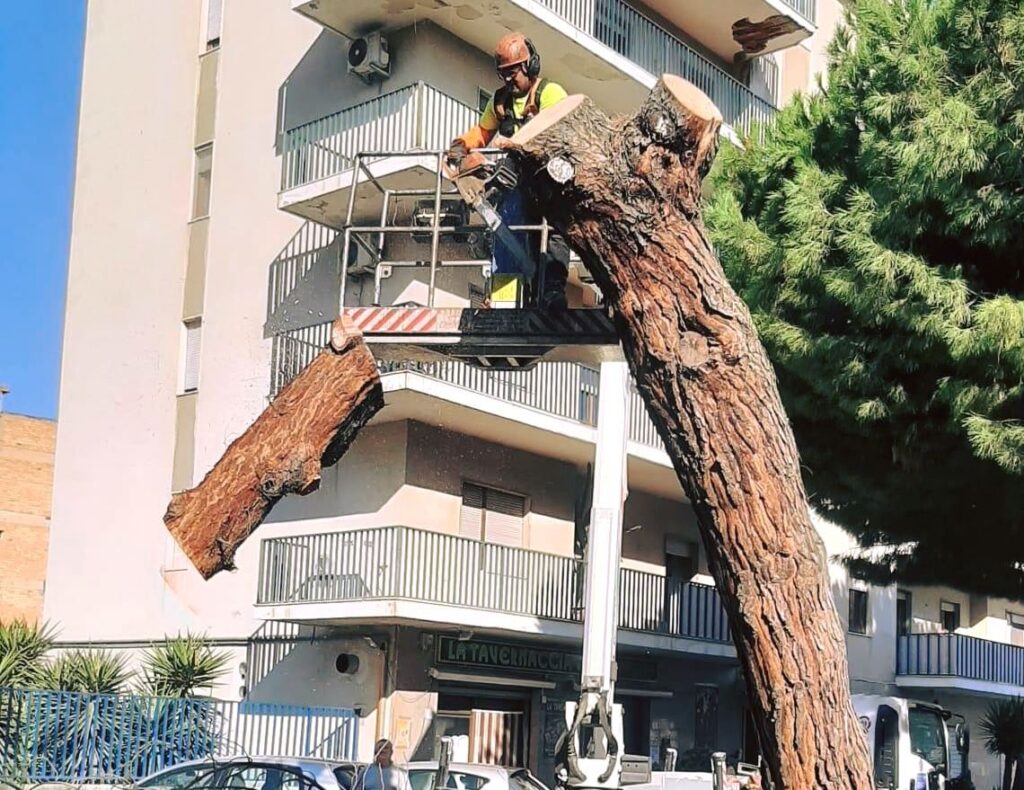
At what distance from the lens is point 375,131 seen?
64.9ft

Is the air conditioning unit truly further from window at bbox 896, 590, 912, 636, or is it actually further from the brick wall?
the brick wall

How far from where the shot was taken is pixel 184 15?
79.3 ft

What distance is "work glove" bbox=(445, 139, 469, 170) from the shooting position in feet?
23.8

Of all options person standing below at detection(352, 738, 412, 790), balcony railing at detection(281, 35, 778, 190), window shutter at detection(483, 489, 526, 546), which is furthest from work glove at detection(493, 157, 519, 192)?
window shutter at detection(483, 489, 526, 546)

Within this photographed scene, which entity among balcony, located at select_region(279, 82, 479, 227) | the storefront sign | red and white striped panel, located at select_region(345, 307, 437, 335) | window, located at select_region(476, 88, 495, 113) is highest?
window, located at select_region(476, 88, 495, 113)

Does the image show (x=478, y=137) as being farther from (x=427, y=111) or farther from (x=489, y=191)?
(x=427, y=111)

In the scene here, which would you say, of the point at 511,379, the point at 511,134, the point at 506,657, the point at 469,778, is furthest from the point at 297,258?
the point at 511,134

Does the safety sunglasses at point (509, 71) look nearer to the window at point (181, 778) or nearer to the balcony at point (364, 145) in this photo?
the window at point (181, 778)

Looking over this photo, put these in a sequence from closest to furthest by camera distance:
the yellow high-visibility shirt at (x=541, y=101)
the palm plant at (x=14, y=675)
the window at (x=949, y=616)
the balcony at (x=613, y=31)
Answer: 1. the yellow high-visibility shirt at (x=541, y=101)
2. the palm plant at (x=14, y=675)
3. the balcony at (x=613, y=31)
4. the window at (x=949, y=616)

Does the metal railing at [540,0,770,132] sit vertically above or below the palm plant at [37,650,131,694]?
above

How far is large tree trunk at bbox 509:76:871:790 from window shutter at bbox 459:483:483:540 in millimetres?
15207

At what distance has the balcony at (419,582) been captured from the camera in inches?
728

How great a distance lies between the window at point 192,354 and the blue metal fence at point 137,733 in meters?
5.25

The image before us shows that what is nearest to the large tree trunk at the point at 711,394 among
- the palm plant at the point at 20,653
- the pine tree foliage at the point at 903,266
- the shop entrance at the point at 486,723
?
the pine tree foliage at the point at 903,266
